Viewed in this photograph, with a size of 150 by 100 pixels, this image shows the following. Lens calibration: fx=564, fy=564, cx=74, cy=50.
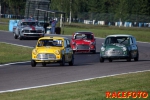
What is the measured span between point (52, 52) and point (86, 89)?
9263 mm

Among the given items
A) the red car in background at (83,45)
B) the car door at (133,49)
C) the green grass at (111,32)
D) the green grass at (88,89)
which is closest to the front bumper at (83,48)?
the red car in background at (83,45)

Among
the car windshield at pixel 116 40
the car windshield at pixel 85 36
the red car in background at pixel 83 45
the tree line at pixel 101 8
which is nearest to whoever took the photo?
the car windshield at pixel 116 40

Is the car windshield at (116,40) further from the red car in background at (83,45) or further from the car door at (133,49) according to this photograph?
the red car in background at (83,45)

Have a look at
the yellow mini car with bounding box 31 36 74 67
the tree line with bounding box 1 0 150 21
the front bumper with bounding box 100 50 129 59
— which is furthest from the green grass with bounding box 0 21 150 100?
the tree line with bounding box 1 0 150 21

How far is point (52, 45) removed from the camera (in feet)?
89.4

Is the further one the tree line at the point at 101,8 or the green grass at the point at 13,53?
the tree line at the point at 101,8

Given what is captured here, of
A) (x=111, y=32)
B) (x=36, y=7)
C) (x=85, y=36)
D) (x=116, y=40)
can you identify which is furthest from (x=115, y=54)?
(x=36, y=7)

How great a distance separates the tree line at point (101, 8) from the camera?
100000 mm

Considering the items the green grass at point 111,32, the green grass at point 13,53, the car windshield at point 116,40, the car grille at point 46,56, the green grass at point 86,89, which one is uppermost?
the car windshield at point 116,40

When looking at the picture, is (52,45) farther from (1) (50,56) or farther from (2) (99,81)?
(2) (99,81)

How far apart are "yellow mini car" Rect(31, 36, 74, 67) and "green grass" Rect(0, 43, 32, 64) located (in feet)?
11.1

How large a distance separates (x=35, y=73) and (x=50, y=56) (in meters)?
3.20

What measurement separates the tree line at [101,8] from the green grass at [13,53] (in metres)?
58.8

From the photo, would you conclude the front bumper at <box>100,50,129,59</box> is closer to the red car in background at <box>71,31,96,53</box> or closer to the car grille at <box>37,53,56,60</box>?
the car grille at <box>37,53,56,60</box>
